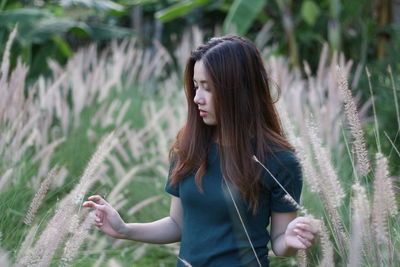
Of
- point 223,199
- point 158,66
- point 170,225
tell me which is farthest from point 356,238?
point 158,66

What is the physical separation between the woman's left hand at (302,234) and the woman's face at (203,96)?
47 cm

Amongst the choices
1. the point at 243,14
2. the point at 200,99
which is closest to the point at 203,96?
the point at 200,99

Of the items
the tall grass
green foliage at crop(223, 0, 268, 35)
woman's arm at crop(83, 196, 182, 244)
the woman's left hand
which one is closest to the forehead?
the tall grass

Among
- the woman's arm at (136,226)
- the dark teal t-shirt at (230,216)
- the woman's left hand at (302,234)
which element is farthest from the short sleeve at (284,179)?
the woman's arm at (136,226)

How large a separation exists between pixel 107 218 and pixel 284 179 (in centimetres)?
56

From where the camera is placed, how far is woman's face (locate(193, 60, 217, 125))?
1.94m

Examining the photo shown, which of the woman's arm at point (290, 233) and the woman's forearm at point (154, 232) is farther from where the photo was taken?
the woman's forearm at point (154, 232)

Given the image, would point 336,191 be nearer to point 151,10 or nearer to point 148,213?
point 148,213

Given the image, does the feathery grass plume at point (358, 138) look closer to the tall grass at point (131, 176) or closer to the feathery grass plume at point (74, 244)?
the tall grass at point (131, 176)

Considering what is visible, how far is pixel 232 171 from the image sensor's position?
74.5 inches

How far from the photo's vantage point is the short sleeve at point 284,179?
1.88 meters

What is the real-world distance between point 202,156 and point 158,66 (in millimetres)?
4216

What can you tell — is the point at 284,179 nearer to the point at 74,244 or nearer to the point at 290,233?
the point at 290,233

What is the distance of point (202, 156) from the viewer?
6.53 feet
